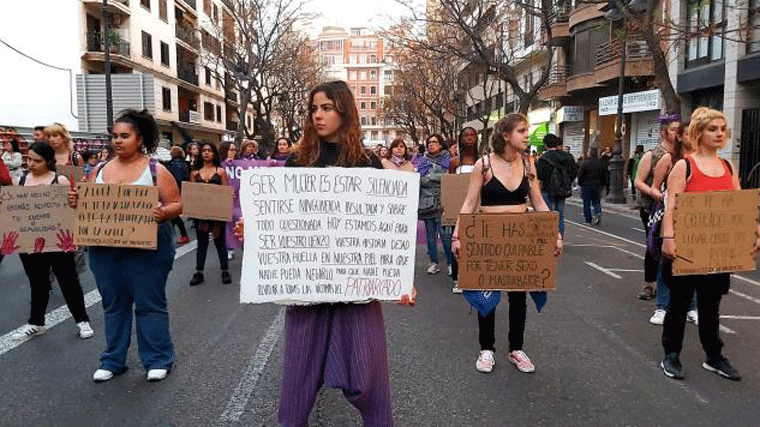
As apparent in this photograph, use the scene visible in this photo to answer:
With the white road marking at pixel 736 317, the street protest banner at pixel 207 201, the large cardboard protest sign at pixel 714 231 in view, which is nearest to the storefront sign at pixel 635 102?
the white road marking at pixel 736 317

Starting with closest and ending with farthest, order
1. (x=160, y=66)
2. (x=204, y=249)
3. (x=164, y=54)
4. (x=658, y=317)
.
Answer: (x=658, y=317)
(x=204, y=249)
(x=160, y=66)
(x=164, y=54)

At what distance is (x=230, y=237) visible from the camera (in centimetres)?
884

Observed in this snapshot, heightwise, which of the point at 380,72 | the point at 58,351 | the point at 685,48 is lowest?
the point at 58,351

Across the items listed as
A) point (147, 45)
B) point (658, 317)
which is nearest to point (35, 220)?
point (658, 317)

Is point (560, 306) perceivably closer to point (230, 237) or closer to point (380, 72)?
point (230, 237)

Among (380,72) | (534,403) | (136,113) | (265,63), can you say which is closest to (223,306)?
(136,113)

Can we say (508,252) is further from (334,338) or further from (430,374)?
(334,338)

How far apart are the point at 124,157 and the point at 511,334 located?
304cm

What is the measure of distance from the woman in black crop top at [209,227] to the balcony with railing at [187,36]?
4010cm

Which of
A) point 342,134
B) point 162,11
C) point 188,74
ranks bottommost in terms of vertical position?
point 342,134

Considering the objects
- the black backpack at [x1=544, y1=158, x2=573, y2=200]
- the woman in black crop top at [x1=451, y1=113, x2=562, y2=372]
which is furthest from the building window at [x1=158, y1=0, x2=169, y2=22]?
the woman in black crop top at [x1=451, y1=113, x2=562, y2=372]

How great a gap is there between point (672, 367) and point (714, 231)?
0.99 meters

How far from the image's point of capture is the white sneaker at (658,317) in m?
5.75

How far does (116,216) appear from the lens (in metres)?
4.16
